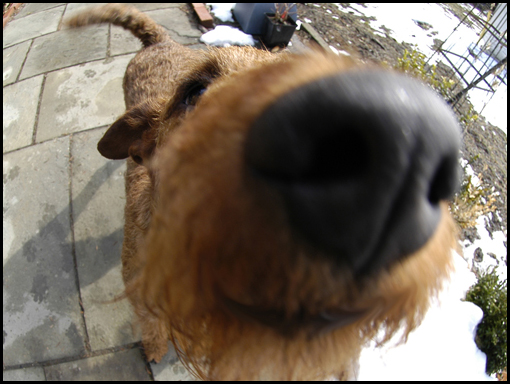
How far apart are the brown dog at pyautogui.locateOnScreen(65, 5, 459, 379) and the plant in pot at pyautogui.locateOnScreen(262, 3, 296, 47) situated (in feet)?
14.9

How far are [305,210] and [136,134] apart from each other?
1904 mm

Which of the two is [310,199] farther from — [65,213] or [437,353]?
[65,213]

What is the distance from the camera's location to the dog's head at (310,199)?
1.38ft

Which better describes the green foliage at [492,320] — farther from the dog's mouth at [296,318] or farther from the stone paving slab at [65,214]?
the dog's mouth at [296,318]

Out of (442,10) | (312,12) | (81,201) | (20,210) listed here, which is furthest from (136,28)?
(442,10)

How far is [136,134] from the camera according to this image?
201 centimetres

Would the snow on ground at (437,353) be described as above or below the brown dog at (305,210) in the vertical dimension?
below

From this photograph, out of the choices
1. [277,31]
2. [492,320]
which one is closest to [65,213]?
[277,31]

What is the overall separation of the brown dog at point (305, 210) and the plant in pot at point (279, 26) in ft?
14.9

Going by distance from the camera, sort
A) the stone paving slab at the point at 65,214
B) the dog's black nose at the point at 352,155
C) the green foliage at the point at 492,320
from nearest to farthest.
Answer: the dog's black nose at the point at 352,155, the stone paving slab at the point at 65,214, the green foliage at the point at 492,320

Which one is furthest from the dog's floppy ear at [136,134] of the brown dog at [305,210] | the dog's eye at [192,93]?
the brown dog at [305,210]

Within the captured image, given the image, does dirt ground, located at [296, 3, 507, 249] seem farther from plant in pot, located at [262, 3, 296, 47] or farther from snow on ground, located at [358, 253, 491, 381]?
snow on ground, located at [358, 253, 491, 381]

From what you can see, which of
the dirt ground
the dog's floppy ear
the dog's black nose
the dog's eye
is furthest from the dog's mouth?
the dirt ground

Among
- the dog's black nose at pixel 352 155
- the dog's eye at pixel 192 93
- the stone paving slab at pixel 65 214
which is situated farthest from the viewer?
the stone paving slab at pixel 65 214
